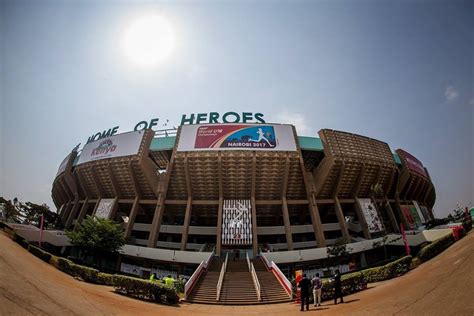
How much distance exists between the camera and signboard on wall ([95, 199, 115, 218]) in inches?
1388

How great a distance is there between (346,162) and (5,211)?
180 feet

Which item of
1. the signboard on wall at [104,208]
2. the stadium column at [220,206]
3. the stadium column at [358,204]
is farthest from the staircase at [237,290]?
the signboard on wall at [104,208]

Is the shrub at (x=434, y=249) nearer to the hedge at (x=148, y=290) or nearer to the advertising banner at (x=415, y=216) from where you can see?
the hedge at (x=148, y=290)

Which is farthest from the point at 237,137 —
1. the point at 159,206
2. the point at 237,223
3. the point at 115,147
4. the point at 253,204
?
the point at 115,147

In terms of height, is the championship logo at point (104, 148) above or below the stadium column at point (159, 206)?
above

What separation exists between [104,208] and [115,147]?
10.2 meters

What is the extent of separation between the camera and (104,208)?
118ft

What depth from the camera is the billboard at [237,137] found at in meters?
31.2

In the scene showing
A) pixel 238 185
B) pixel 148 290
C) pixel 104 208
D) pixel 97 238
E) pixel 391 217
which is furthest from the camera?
pixel 391 217

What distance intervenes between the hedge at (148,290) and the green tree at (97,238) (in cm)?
1332

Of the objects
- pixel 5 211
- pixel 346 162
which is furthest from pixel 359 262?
pixel 5 211

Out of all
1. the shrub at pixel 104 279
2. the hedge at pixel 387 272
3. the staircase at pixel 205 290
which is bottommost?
the staircase at pixel 205 290

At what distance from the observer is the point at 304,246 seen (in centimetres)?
3506

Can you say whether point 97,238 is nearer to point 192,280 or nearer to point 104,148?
point 192,280
